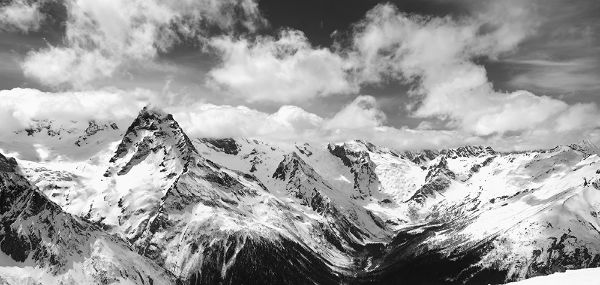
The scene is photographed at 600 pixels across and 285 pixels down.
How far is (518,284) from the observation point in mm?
93250

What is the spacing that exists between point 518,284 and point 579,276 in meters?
9.54

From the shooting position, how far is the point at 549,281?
294 ft

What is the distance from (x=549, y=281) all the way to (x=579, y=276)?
4.48 m

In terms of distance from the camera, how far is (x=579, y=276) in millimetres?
88062

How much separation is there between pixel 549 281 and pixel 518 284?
529 centimetres
